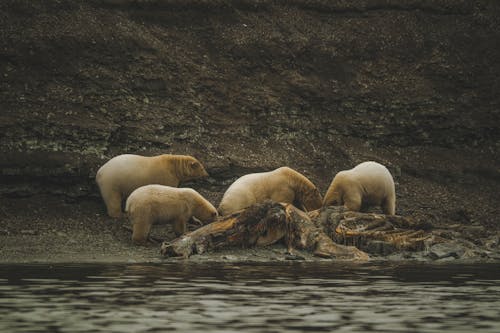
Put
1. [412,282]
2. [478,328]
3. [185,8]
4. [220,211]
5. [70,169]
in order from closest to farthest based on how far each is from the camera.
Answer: [478,328], [412,282], [220,211], [70,169], [185,8]

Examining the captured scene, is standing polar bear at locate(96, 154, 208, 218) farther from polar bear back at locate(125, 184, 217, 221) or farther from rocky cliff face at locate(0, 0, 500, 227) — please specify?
polar bear back at locate(125, 184, 217, 221)

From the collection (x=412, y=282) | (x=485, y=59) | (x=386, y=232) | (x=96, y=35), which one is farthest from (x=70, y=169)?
(x=485, y=59)

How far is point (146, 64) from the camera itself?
27.5 metres

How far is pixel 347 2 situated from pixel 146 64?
7.76m

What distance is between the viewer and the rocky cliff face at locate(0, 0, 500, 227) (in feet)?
79.8

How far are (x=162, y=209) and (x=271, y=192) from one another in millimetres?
2956

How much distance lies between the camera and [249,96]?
28172mm

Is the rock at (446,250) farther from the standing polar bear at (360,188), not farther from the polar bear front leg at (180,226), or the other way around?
the polar bear front leg at (180,226)

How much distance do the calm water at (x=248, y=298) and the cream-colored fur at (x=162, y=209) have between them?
3016 mm

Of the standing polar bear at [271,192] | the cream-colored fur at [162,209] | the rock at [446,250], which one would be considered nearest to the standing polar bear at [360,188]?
the standing polar bear at [271,192]

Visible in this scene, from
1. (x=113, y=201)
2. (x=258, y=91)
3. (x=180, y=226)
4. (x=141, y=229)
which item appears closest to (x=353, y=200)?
(x=180, y=226)

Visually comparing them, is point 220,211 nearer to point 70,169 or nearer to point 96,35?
point 70,169

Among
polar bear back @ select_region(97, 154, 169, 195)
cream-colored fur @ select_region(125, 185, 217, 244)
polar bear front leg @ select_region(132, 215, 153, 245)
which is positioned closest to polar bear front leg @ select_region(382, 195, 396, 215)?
cream-colored fur @ select_region(125, 185, 217, 244)

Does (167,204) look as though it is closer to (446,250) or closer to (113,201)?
(113,201)
